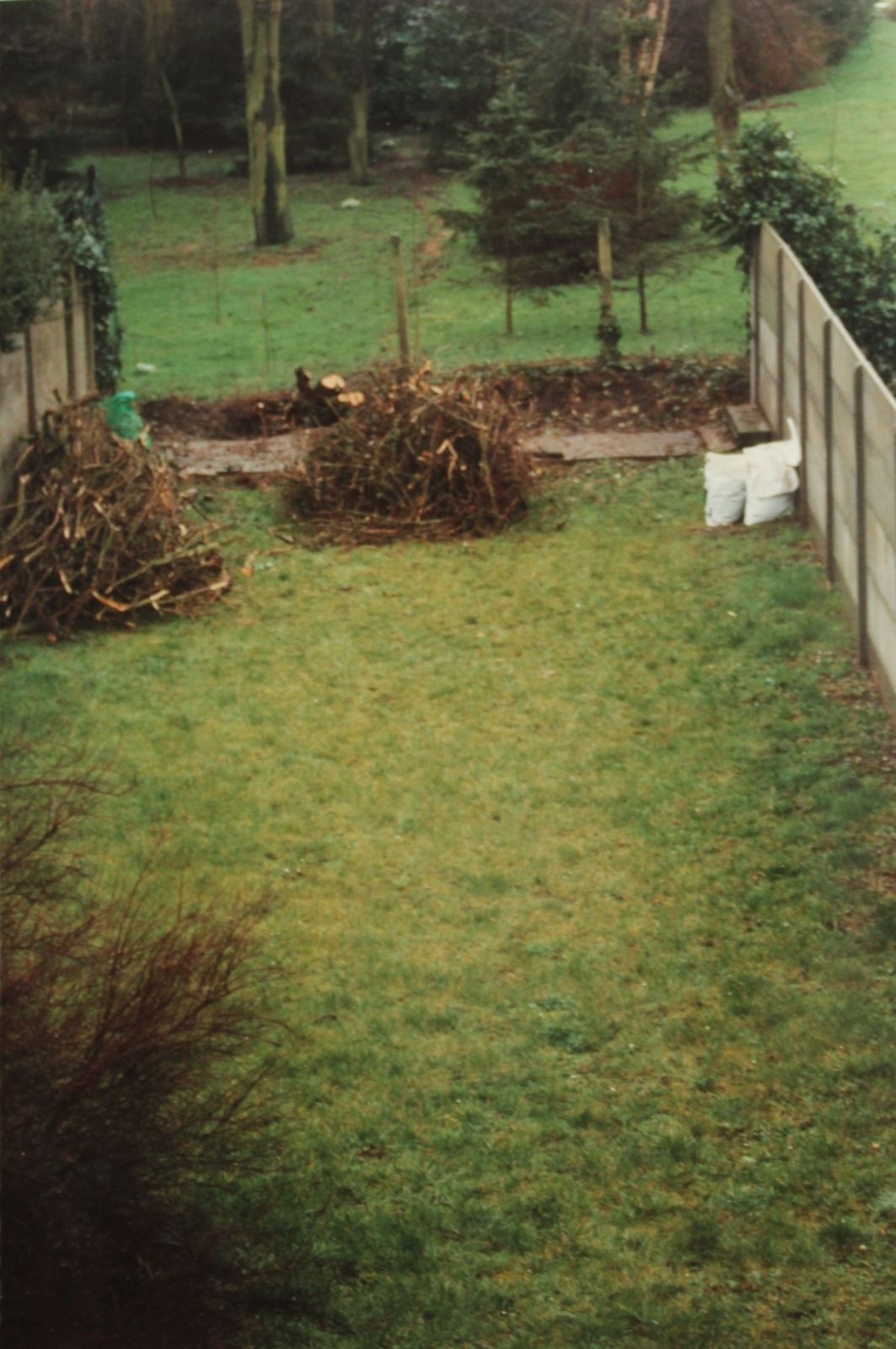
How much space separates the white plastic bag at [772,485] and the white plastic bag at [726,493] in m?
0.07

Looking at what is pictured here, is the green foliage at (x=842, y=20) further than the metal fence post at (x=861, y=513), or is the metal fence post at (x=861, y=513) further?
the green foliage at (x=842, y=20)

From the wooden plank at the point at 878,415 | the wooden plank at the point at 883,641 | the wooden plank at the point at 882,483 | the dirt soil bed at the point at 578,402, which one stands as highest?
the wooden plank at the point at 878,415

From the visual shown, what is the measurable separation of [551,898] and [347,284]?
1879 centimetres

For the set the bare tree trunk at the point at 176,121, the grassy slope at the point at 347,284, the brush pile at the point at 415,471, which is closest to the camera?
the brush pile at the point at 415,471

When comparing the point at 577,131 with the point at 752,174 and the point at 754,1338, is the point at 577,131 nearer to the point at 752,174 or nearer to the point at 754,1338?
the point at 752,174

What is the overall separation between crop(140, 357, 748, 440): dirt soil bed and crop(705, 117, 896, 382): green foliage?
153cm

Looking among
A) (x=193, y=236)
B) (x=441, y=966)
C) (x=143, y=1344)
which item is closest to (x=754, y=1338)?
(x=143, y=1344)

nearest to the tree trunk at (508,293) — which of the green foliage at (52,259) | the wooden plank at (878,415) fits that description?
the green foliage at (52,259)

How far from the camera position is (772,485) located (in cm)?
1248

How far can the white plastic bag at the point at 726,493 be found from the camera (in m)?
12.7

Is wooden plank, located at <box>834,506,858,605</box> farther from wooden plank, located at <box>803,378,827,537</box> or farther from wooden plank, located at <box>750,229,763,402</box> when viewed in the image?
wooden plank, located at <box>750,229,763,402</box>

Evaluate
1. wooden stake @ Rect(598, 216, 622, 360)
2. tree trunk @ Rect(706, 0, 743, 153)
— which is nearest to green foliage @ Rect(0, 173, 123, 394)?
wooden stake @ Rect(598, 216, 622, 360)

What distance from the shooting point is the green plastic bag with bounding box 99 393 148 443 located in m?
14.7

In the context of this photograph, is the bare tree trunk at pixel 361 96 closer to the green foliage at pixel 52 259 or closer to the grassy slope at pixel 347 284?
the grassy slope at pixel 347 284
